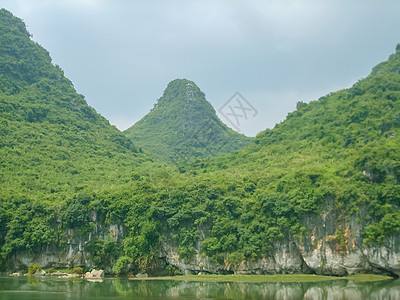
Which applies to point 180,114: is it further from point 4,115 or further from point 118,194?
point 118,194

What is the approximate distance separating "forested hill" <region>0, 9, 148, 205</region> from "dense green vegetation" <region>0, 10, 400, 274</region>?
182mm

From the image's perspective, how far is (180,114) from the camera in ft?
280

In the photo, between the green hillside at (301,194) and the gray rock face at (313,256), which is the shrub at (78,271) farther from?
the green hillside at (301,194)

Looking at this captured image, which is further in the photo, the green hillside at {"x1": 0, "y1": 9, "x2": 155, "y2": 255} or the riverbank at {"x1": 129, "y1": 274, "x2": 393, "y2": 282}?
the green hillside at {"x1": 0, "y1": 9, "x2": 155, "y2": 255}

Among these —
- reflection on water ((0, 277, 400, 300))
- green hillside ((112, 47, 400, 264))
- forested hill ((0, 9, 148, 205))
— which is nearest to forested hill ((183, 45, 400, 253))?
green hillside ((112, 47, 400, 264))

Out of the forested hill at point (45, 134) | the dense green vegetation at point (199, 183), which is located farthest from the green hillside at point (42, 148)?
the dense green vegetation at point (199, 183)

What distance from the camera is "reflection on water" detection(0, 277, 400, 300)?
68.5 ft

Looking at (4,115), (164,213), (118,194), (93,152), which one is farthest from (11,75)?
(164,213)

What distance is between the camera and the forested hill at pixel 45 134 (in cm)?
4412

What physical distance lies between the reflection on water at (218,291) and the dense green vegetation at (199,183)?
6.10 meters

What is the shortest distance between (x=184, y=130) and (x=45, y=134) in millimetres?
33024

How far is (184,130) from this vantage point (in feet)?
272

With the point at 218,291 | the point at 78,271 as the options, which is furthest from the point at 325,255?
the point at 78,271

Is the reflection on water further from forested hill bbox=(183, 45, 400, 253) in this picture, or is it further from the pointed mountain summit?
the pointed mountain summit
